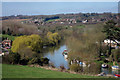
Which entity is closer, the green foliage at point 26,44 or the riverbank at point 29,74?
the riverbank at point 29,74

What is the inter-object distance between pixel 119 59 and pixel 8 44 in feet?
52.7

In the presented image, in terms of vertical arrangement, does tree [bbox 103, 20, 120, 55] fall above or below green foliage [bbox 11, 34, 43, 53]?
above

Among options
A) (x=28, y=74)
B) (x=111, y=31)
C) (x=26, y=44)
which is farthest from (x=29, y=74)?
(x=111, y=31)

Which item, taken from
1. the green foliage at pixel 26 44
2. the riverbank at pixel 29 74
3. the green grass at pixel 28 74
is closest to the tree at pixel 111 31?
the green foliage at pixel 26 44

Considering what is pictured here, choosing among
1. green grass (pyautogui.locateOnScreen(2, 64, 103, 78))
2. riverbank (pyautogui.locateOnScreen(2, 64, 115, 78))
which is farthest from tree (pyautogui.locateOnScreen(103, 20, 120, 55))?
green grass (pyautogui.locateOnScreen(2, 64, 103, 78))

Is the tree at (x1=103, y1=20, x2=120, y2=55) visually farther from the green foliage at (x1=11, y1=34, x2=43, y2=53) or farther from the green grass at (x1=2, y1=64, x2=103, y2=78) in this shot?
the green grass at (x1=2, y1=64, x2=103, y2=78)

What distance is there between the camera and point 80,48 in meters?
19.5

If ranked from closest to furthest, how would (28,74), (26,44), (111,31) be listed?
(28,74)
(26,44)
(111,31)

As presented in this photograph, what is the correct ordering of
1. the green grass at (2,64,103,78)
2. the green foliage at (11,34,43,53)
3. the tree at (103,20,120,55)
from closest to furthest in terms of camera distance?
the green grass at (2,64,103,78)
the green foliage at (11,34,43,53)
the tree at (103,20,120,55)

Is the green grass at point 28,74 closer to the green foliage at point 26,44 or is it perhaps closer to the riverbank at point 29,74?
the riverbank at point 29,74

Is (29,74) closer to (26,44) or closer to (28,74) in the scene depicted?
(28,74)

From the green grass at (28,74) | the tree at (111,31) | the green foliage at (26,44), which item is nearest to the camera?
the green grass at (28,74)

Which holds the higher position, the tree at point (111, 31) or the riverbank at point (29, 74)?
the tree at point (111, 31)

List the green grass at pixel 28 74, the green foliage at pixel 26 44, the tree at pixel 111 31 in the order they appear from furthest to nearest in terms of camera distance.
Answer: the tree at pixel 111 31
the green foliage at pixel 26 44
the green grass at pixel 28 74
